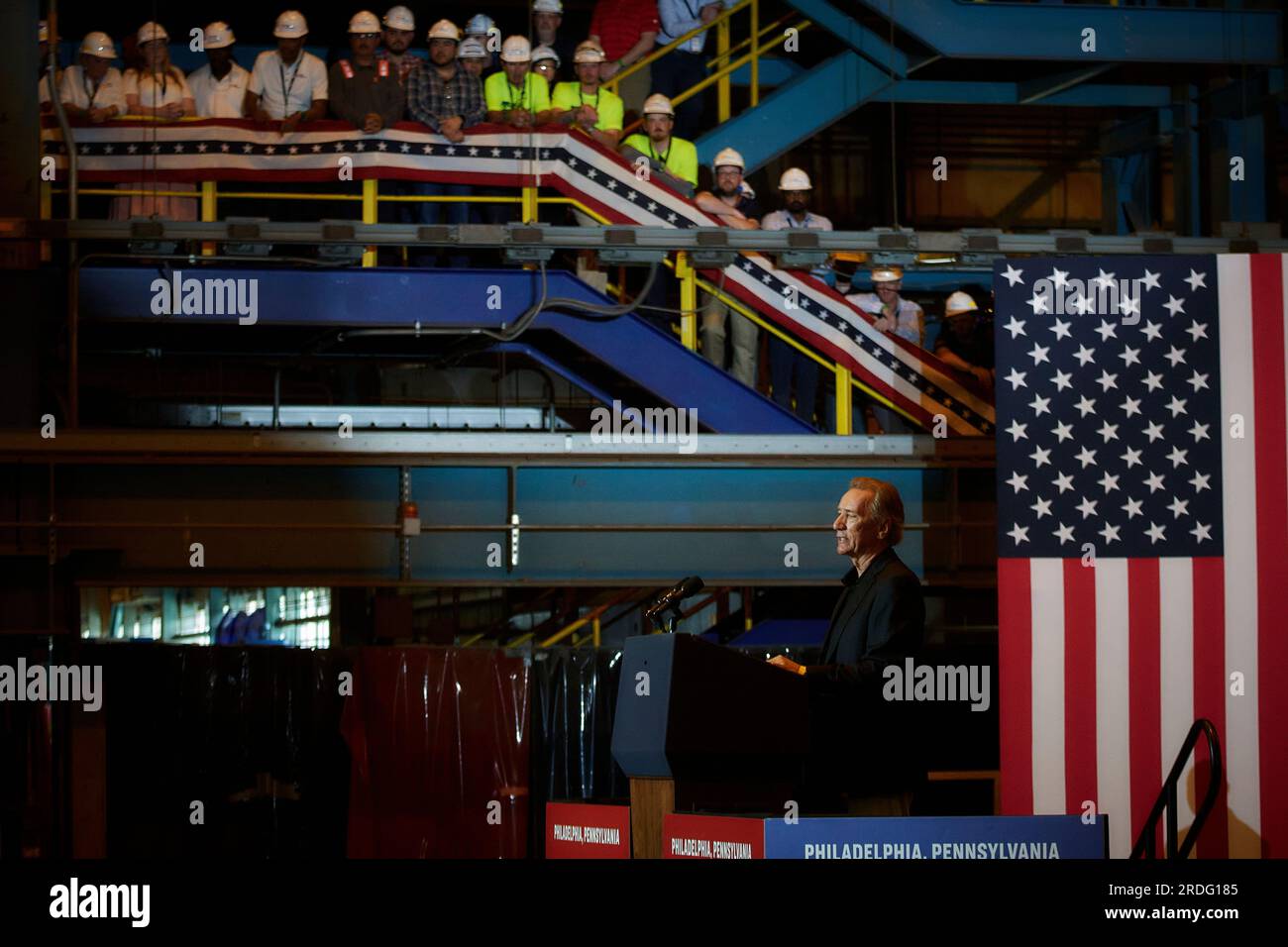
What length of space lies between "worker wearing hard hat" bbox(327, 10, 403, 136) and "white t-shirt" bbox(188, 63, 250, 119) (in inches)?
41.1

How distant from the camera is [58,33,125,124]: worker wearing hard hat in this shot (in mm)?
13602

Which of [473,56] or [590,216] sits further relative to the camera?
[473,56]

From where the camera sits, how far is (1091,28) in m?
16.8

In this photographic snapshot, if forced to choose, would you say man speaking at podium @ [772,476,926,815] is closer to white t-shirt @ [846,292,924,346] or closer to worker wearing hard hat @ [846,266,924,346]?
worker wearing hard hat @ [846,266,924,346]

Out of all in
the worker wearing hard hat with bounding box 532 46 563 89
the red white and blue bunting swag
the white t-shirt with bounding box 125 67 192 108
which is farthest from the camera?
the worker wearing hard hat with bounding box 532 46 563 89

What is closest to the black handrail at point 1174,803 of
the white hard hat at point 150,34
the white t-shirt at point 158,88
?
the white t-shirt at point 158,88

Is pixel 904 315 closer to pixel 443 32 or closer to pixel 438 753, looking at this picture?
pixel 443 32

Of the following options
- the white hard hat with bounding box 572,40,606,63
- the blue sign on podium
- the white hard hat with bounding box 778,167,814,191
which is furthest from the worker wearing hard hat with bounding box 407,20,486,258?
the blue sign on podium

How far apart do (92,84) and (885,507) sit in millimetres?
9650

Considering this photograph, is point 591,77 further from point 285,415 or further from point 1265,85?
point 1265,85

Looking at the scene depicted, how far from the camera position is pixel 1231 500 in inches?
420

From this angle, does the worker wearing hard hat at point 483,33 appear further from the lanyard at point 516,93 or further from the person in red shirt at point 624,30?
the person in red shirt at point 624,30

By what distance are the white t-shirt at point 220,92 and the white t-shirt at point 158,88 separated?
241mm

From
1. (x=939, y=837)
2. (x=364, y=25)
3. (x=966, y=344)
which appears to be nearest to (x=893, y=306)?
(x=966, y=344)
